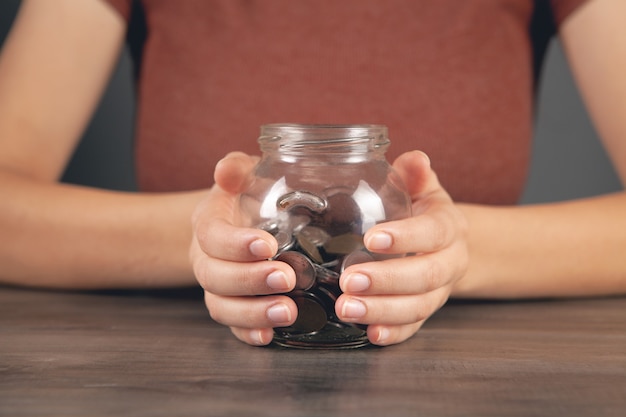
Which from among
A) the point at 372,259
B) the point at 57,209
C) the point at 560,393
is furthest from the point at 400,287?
the point at 57,209

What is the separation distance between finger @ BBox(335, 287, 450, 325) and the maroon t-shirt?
57 cm

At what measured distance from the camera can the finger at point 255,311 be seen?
0.61 metres

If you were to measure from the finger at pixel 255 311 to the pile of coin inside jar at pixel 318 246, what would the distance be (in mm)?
15

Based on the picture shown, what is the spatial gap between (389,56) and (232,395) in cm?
82

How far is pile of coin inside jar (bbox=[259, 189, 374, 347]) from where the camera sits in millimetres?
622

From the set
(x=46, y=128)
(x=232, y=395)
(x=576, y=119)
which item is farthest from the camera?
(x=576, y=119)

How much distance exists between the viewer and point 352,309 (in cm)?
61

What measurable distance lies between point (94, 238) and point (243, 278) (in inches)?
15.7

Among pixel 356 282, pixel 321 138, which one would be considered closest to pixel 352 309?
pixel 356 282

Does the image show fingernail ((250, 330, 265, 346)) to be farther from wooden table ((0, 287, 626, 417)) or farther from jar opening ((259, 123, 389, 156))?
jar opening ((259, 123, 389, 156))

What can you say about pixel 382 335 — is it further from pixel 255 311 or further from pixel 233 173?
pixel 233 173

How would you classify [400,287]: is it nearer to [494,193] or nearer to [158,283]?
[158,283]

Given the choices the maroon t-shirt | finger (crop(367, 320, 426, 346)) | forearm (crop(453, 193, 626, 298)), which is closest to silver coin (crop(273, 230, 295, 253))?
finger (crop(367, 320, 426, 346))

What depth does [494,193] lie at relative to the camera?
4.10 ft
